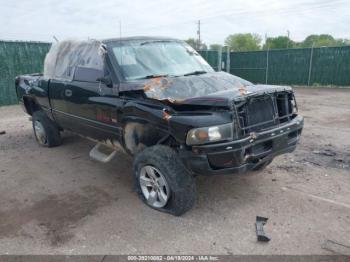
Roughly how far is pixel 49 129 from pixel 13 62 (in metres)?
7.61

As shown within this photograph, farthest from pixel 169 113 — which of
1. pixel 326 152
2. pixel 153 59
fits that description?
pixel 326 152

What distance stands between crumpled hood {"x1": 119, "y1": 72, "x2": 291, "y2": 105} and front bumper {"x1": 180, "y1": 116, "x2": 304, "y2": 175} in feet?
1.43

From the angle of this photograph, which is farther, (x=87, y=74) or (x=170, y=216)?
(x=87, y=74)

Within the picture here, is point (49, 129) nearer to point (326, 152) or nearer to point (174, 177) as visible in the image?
point (174, 177)

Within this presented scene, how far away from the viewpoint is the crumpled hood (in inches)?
133

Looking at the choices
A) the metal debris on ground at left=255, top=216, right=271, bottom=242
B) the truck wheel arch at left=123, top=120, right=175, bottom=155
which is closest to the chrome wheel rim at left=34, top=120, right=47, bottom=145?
the truck wheel arch at left=123, top=120, right=175, bottom=155

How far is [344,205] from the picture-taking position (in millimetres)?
3703

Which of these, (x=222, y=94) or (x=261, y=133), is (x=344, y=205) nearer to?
(x=261, y=133)

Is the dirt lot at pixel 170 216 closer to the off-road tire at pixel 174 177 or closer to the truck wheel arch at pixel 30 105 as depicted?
the off-road tire at pixel 174 177

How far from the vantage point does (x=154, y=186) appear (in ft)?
12.3

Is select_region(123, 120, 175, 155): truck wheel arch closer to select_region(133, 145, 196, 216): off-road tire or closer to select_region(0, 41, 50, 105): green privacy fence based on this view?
select_region(133, 145, 196, 216): off-road tire

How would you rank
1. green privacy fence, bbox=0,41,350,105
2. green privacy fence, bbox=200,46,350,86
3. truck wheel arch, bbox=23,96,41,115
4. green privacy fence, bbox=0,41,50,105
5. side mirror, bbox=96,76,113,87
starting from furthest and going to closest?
1. green privacy fence, bbox=200,46,350,86
2. green privacy fence, bbox=0,41,350,105
3. green privacy fence, bbox=0,41,50,105
4. truck wheel arch, bbox=23,96,41,115
5. side mirror, bbox=96,76,113,87

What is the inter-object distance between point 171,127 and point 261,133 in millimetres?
933

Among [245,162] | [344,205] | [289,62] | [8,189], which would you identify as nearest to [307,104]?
[289,62]
